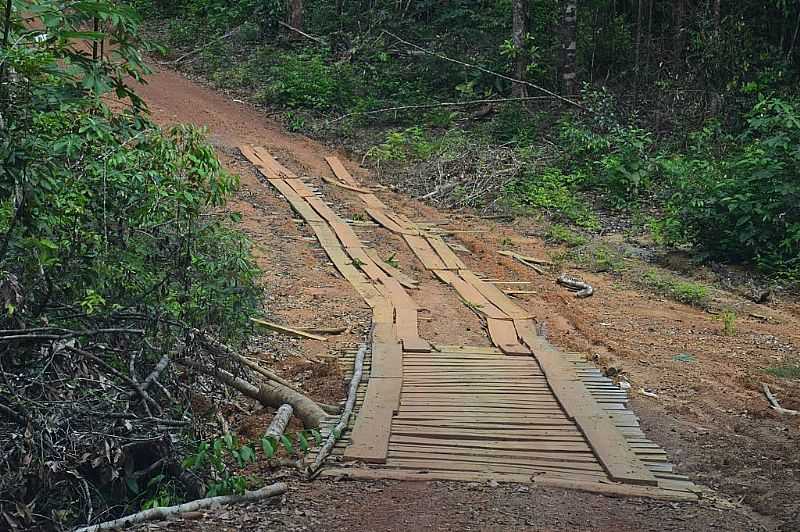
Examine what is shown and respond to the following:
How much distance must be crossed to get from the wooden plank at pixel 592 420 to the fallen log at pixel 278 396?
163 cm

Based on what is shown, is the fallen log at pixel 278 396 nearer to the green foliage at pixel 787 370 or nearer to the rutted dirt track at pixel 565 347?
the rutted dirt track at pixel 565 347

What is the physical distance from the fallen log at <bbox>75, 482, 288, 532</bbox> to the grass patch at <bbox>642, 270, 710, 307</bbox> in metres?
6.05

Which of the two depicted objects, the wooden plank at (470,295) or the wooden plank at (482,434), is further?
the wooden plank at (470,295)

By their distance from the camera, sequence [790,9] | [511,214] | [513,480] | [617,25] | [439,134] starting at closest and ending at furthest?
[513,480] → [511,214] → [790,9] → [439,134] → [617,25]

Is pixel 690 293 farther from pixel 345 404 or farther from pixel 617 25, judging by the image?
pixel 617 25

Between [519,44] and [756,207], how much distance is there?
7.13 m

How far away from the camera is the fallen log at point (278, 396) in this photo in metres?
5.65

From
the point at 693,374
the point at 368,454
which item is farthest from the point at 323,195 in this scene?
the point at 368,454

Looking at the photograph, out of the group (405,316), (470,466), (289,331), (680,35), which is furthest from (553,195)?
(470,466)

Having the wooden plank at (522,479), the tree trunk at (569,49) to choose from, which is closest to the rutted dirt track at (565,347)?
the wooden plank at (522,479)

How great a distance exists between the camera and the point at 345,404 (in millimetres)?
5777

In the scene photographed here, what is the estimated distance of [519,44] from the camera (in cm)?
1628

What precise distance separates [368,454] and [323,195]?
8.23 meters

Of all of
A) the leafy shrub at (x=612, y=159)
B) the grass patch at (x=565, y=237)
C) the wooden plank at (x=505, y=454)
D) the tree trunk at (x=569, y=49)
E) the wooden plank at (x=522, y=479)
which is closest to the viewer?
the wooden plank at (x=522, y=479)
